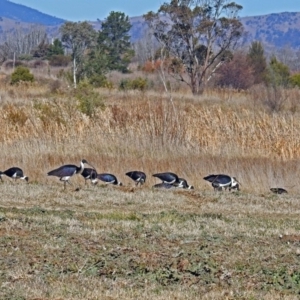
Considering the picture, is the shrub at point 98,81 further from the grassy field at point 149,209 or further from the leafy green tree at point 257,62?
the grassy field at point 149,209

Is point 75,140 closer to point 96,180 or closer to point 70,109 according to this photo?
point 70,109

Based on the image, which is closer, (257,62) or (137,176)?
(137,176)

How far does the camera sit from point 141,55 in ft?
288

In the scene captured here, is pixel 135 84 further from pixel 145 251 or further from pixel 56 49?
pixel 145 251

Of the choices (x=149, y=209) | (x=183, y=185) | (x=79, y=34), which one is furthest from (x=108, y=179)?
(x=79, y=34)

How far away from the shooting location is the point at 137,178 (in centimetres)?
1371

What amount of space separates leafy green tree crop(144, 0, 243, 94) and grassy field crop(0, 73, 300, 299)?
78.2ft

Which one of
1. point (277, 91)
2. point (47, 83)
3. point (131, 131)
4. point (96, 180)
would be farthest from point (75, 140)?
point (47, 83)

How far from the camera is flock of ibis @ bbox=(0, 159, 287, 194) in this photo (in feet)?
42.5

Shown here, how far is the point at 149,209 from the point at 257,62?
43.8 meters

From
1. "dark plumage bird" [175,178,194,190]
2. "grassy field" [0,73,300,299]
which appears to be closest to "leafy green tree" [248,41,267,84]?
"grassy field" [0,73,300,299]

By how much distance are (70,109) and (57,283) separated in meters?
13.5

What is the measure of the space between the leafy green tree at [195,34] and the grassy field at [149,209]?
23849 millimetres

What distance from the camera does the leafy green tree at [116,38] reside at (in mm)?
60000
